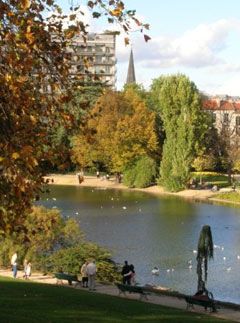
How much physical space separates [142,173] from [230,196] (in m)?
11.3

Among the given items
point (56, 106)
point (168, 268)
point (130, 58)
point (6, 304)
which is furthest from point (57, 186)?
point (130, 58)

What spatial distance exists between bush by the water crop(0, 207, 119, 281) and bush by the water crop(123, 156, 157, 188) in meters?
35.6

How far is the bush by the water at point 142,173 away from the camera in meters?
63.4

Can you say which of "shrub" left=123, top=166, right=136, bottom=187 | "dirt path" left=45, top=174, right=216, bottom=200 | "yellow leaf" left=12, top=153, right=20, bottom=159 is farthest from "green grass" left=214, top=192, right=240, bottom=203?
"yellow leaf" left=12, top=153, right=20, bottom=159

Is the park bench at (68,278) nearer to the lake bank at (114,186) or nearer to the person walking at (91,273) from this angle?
the person walking at (91,273)

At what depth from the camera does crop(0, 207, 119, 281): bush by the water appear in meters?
24.3

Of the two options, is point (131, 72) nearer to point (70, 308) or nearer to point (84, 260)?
point (84, 260)

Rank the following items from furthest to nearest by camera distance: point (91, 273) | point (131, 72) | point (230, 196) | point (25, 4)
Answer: point (131, 72), point (230, 196), point (91, 273), point (25, 4)

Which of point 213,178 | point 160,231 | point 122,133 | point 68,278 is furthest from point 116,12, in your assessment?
point 213,178

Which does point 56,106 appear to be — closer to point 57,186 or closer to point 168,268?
point 168,268

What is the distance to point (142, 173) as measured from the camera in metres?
63.5

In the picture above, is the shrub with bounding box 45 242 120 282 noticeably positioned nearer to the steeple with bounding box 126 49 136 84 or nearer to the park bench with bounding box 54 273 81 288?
the park bench with bounding box 54 273 81 288

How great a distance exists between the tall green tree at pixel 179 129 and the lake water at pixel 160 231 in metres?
3.56

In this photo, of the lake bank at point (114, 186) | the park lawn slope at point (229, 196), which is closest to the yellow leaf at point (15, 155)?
the park lawn slope at point (229, 196)
